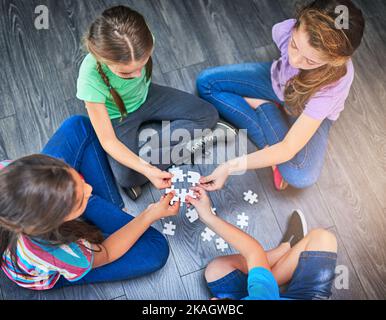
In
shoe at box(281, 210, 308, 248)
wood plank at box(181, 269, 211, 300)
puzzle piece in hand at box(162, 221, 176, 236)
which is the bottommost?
wood plank at box(181, 269, 211, 300)

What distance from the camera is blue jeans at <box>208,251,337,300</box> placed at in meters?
1.73

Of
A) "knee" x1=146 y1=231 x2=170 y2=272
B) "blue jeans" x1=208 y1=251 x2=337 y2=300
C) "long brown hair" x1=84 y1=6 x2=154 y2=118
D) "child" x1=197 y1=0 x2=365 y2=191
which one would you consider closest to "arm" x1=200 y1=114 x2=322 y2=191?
"child" x1=197 y1=0 x2=365 y2=191

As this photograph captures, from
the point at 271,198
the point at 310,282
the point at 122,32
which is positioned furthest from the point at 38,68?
the point at 310,282

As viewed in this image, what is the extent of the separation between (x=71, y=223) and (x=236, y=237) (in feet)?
2.23

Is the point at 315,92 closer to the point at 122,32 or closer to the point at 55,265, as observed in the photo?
the point at 122,32

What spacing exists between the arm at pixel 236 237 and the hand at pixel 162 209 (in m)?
0.08

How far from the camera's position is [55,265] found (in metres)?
1.50

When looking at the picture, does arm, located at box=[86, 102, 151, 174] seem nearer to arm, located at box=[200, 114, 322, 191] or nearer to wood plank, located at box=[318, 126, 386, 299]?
arm, located at box=[200, 114, 322, 191]

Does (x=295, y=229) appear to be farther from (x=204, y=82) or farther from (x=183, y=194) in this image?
(x=204, y=82)

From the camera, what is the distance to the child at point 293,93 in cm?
155

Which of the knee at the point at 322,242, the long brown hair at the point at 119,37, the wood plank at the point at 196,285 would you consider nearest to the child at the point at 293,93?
the knee at the point at 322,242

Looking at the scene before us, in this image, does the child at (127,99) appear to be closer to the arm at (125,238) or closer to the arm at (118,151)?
→ the arm at (118,151)

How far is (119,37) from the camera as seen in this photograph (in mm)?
1496
